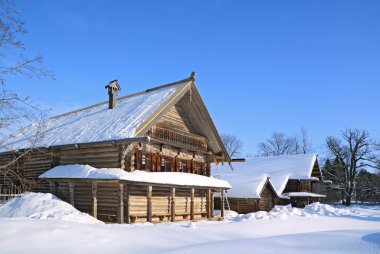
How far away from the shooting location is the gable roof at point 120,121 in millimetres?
18625

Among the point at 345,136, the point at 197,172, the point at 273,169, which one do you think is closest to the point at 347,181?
the point at 345,136

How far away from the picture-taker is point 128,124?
19.1 meters

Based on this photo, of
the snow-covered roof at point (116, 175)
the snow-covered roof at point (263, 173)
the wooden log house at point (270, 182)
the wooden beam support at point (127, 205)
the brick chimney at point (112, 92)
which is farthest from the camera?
the wooden log house at point (270, 182)

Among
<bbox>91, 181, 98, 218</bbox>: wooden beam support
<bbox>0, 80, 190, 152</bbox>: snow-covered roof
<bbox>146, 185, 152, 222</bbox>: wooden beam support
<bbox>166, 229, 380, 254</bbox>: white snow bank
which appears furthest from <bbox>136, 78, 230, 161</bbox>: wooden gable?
<bbox>166, 229, 380, 254</bbox>: white snow bank

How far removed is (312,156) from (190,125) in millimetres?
25706

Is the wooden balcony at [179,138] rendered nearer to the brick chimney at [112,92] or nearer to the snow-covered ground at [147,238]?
the brick chimney at [112,92]

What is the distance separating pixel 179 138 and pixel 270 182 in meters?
15.1

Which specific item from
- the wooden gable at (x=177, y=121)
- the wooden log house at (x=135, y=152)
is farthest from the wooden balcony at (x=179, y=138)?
the wooden gable at (x=177, y=121)

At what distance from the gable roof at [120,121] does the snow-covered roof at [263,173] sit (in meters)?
7.26

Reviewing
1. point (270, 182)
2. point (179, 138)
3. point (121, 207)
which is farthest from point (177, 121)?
point (270, 182)

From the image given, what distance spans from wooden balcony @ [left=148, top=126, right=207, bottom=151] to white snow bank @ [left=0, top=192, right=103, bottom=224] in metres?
5.80

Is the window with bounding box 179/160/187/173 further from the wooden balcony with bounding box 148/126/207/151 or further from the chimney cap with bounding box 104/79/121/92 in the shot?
the chimney cap with bounding box 104/79/121/92

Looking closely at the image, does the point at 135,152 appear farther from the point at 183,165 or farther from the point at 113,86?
the point at 113,86

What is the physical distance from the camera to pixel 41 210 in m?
16.4
